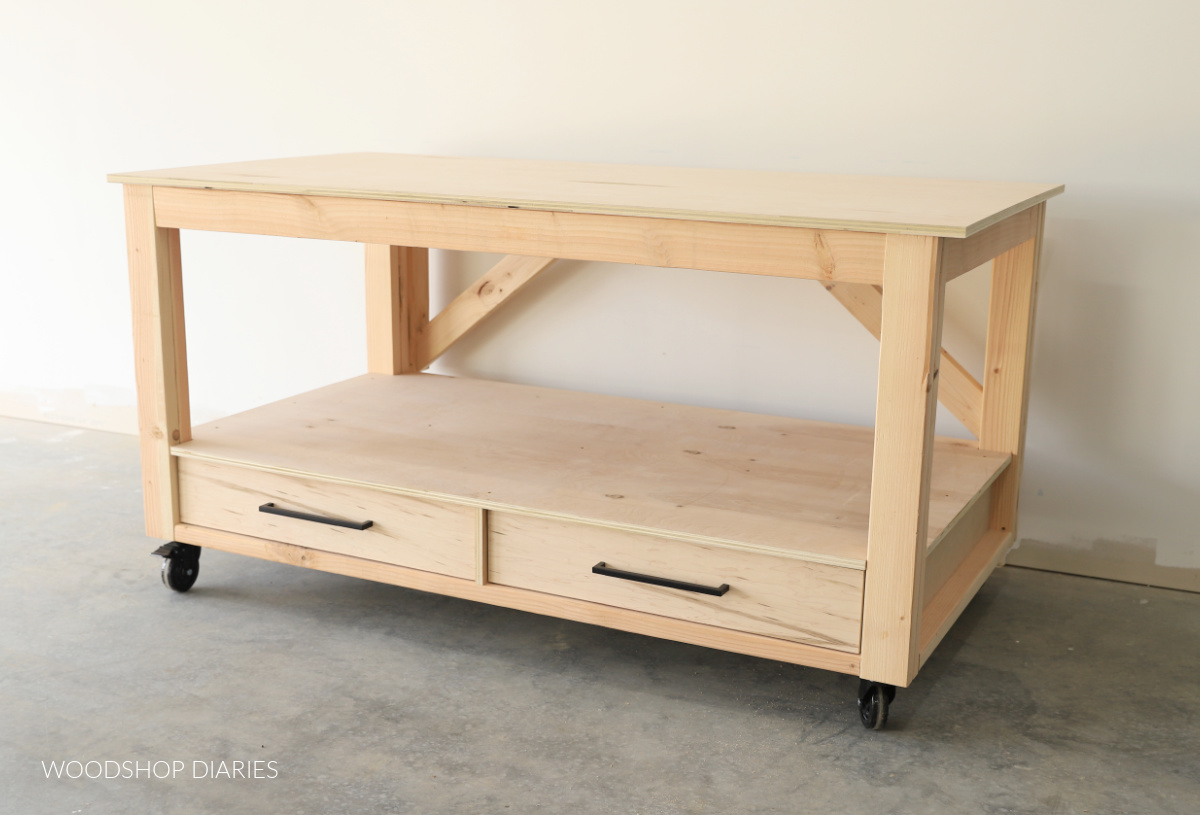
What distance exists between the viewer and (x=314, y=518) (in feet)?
7.30

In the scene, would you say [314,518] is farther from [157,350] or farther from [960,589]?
[960,589]

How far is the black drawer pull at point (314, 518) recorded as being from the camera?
218 centimetres

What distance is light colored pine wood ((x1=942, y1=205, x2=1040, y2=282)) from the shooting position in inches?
68.1

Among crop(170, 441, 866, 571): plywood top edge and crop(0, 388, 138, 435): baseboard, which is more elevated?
crop(170, 441, 866, 571): plywood top edge

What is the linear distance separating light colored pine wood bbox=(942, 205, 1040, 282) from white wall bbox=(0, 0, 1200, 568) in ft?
1.06

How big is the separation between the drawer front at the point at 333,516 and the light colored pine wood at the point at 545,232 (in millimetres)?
493

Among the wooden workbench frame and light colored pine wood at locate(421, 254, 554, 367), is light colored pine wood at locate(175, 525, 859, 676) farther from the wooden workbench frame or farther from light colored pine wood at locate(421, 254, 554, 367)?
light colored pine wood at locate(421, 254, 554, 367)

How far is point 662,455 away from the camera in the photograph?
235 centimetres

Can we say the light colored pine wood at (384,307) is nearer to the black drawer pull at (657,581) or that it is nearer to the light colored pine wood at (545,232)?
the light colored pine wood at (545,232)

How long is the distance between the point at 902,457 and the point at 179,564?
1560mm

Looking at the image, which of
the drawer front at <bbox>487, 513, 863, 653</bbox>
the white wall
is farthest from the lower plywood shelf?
the white wall

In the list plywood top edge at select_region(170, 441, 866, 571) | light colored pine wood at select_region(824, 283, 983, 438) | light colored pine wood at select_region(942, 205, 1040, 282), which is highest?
light colored pine wood at select_region(942, 205, 1040, 282)

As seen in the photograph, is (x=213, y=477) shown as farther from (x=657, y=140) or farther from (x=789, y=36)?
(x=789, y=36)

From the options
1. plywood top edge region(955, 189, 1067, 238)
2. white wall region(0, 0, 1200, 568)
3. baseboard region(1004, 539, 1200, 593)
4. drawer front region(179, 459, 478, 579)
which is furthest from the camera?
baseboard region(1004, 539, 1200, 593)
